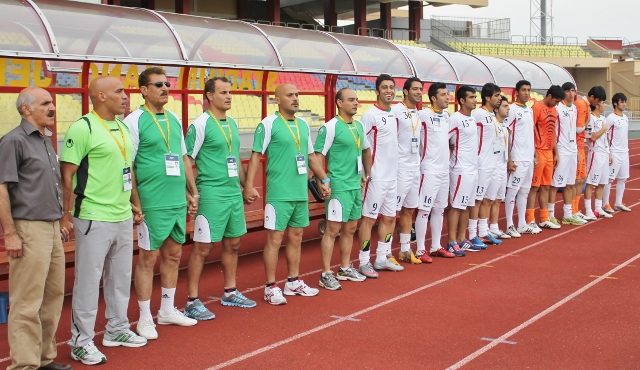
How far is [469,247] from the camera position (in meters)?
8.67

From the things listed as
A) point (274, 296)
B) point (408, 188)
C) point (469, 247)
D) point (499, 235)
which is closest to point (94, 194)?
point (274, 296)

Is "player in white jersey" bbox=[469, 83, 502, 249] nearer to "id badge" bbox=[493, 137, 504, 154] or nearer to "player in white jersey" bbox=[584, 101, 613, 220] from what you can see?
"id badge" bbox=[493, 137, 504, 154]

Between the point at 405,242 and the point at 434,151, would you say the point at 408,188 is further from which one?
the point at 405,242

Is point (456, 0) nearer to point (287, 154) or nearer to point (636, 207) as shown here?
point (636, 207)

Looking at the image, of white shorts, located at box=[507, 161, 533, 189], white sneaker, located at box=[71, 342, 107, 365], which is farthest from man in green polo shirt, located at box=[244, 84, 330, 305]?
white shorts, located at box=[507, 161, 533, 189]

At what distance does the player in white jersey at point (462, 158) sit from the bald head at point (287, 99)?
2.70 metres

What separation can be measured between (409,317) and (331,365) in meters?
1.31

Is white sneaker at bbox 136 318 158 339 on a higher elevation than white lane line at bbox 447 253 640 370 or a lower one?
higher

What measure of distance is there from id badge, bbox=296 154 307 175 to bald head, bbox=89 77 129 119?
6.14ft

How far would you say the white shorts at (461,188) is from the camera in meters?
8.34

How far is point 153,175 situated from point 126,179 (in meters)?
0.40

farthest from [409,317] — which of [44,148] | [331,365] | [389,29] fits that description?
→ [389,29]

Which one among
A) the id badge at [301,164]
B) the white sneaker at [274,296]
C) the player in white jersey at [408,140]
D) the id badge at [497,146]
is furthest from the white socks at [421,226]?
the white sneaker at [274,296]

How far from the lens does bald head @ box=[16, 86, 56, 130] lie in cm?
418
